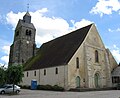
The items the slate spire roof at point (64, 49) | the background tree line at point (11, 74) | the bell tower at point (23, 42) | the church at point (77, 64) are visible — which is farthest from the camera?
the bell tower at point (23, 42)

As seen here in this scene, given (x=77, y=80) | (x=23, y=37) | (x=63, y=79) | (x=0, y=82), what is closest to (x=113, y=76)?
(x=77, y=80)

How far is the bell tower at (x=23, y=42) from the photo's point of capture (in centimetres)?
5541

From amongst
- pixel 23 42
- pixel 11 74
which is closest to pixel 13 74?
pixel 11 74

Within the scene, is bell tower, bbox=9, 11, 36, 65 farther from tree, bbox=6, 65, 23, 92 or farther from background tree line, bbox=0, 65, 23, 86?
tree, bbox=6, 65, 23, 92

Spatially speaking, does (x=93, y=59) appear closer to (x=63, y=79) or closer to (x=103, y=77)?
(x=103, y=77)

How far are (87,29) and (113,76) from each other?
11570 mm

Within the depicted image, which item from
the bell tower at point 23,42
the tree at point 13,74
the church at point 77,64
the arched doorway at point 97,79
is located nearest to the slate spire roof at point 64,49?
the church at point 77,64

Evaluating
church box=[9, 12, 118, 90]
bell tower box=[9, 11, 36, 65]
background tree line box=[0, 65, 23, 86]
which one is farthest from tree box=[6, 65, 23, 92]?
bell tower box=[9, 11, 36, 65]

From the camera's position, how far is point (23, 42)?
5712 centimetres

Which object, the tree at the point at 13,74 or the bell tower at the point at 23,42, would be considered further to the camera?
the bell tower at the point at 23,42

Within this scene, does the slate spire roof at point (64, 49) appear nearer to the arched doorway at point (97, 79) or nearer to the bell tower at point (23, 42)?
the arched doorway at point (97, 79)

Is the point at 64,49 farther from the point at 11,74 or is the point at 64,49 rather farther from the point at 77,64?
the point at 11,74

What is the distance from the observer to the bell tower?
182 ft

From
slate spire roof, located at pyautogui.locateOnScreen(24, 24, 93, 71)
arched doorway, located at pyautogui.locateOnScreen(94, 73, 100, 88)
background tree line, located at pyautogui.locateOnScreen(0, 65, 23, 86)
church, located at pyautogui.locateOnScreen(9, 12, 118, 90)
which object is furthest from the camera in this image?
arched doorway, located at pyautogui.locateOnScreen(94, 73, 100, 88)
